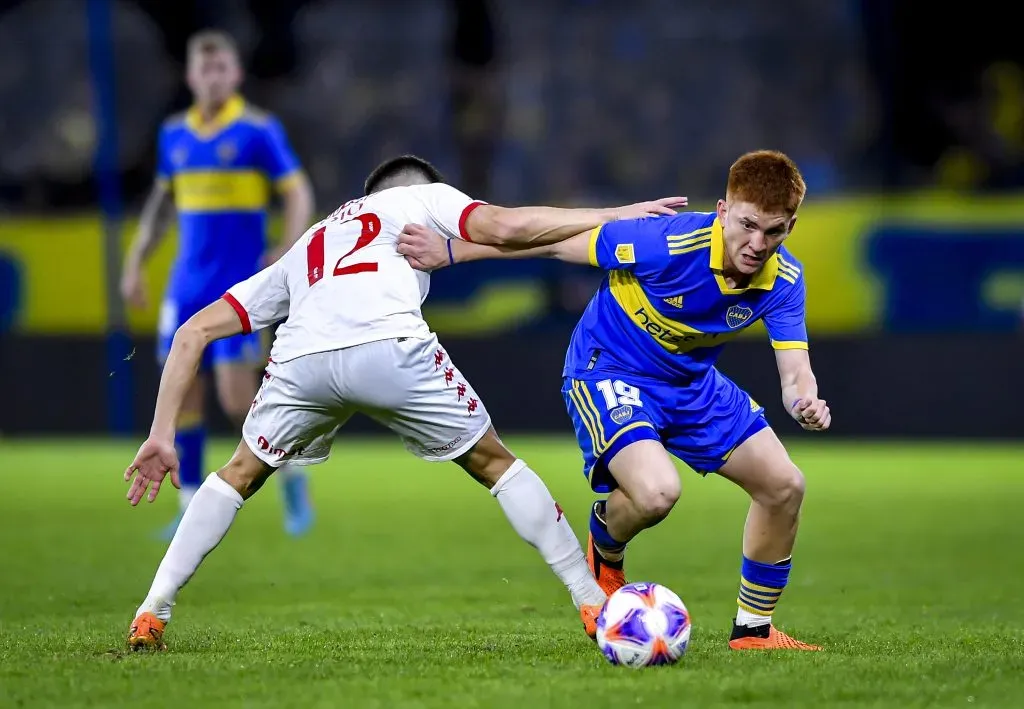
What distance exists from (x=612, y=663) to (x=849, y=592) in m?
2.35

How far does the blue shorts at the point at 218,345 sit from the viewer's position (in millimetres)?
8672

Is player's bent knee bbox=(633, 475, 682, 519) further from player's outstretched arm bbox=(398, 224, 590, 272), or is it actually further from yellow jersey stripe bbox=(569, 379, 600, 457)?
player's outstretched arm bbox=(398, 224, 590, 272)

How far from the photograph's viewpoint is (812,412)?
15.7 ft

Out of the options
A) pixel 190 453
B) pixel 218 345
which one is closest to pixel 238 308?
pixel 218 345

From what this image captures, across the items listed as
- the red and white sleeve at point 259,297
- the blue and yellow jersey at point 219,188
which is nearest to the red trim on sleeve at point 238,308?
the red and white sleeve at point 259,297

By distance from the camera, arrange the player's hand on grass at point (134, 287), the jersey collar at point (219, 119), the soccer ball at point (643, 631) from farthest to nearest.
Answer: the player's hand on grass at point (134, 287) → the jersey collar at point (219, 119) → the soccer ball at point (643, 631)

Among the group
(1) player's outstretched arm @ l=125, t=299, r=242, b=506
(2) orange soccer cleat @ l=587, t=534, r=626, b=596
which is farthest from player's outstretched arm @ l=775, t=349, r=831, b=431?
(1) player's outstretched arm @ l=125, t=299, r=242, b=506

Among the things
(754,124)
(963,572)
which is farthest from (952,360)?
(963,572)

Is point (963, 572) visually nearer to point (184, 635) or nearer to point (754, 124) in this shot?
point (184, 635)

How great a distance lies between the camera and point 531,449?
1454cm

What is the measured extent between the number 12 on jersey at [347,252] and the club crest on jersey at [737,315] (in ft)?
3.92

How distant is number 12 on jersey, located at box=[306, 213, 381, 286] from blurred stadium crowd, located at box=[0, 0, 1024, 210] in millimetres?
10582

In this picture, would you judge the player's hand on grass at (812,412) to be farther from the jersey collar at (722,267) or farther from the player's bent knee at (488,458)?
the player's bent knee at (488,458)

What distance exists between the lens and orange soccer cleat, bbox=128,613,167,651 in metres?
4.84
